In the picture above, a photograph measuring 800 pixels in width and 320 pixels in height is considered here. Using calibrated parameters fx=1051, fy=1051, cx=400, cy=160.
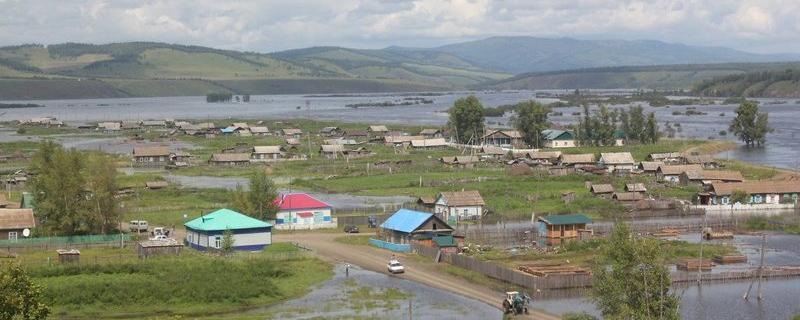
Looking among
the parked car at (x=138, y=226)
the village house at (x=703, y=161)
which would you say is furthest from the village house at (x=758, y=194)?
the parked car at (x=138, y=226)

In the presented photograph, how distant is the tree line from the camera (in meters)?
47.4

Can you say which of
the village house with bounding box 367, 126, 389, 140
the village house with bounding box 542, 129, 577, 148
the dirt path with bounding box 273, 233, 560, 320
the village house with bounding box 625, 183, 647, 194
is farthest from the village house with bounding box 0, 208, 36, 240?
the village house with bounding box 367, 126, 389, 140

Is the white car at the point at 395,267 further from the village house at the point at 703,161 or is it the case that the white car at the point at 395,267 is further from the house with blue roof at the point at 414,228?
the village house at the point at 703,161

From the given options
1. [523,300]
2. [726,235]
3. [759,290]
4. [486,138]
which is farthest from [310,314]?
[486,138]

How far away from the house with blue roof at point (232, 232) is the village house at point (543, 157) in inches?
1551

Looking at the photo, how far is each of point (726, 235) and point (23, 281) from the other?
120 ft

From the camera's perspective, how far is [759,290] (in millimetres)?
36500

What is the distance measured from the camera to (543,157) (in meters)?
83.2

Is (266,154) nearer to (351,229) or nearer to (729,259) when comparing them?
(351,229)

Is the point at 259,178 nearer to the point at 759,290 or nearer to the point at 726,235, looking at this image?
the point at 726,235

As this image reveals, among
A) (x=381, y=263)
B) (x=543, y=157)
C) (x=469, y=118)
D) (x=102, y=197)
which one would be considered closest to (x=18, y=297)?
(x=381, y=263)

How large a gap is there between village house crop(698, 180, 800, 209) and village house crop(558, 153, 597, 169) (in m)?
19.6

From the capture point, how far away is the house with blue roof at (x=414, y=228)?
45875 mm

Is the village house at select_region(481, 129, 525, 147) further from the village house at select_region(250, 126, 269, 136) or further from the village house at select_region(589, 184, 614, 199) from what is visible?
the village house at select_region(589, 184, 614, 199)
